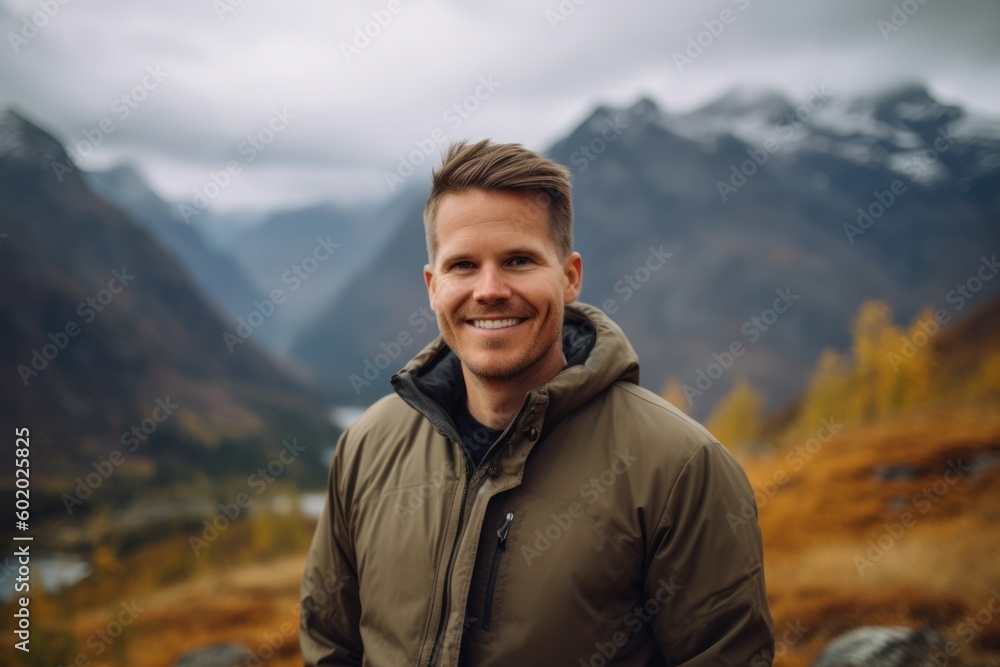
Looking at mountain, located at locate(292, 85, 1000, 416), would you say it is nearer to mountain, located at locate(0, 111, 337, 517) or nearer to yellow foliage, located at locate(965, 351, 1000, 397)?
mountain, located at locate(0, 111, 337, 517)

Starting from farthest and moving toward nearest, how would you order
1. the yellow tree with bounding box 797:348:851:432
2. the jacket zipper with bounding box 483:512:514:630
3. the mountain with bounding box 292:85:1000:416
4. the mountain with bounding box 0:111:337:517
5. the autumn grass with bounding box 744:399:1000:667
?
the mountain with bounding box 292:85:1000:416 < the mountain with bounding box 0:111:337:517 < the yellow tree with bounding box 797:348:851:432 < the autumn grass with bounding box 744:399:1000:667 < the jacket zipper with bounding box 483:512:514:630

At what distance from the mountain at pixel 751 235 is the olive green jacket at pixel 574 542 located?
8551cm

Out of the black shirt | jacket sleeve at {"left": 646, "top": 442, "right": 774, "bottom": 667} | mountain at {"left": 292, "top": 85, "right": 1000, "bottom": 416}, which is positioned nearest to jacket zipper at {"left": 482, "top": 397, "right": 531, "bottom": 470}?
the black shirt

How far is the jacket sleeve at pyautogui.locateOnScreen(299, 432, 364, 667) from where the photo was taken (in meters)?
2.84

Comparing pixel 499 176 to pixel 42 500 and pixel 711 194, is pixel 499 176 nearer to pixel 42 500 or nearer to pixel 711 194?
pixel 42 500

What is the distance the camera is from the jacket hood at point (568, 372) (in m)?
2.41

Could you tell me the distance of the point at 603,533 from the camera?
7.25 feet

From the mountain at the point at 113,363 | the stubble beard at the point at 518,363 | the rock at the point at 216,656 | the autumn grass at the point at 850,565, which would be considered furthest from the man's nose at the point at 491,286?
the mountain at the point at 113,363

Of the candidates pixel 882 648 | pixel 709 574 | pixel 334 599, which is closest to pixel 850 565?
pixel 882 648

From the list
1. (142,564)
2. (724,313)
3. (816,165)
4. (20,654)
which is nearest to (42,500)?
(142,564)

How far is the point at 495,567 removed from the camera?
2.30 m

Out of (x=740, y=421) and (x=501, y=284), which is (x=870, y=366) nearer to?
(x=740, y=421)

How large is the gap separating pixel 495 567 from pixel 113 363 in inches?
4490

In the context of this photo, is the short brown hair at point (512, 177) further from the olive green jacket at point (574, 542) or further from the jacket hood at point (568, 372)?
the olive green jacket at point (574, 542)
